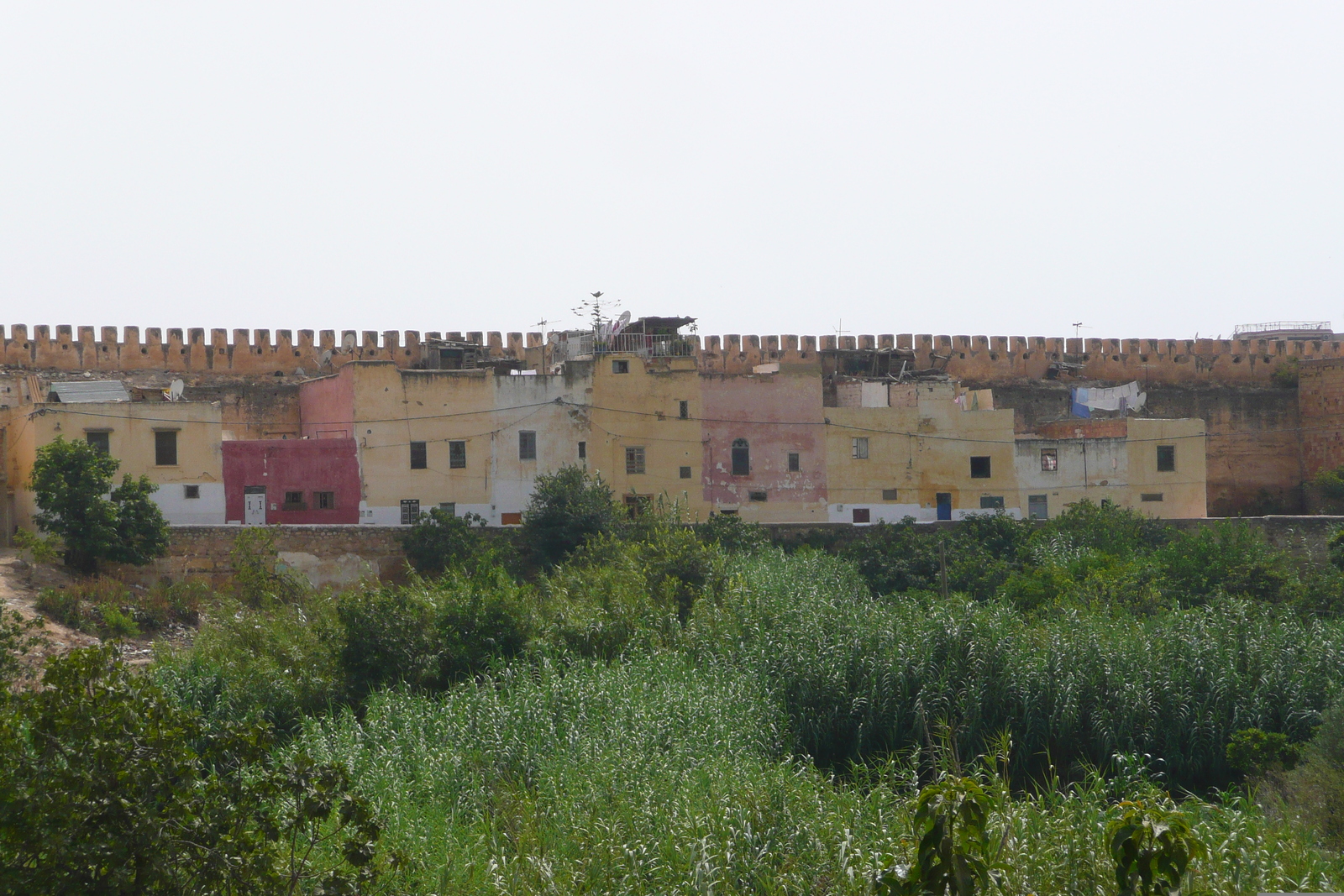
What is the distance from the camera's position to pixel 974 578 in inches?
699

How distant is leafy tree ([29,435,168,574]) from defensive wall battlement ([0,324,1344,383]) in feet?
19.5

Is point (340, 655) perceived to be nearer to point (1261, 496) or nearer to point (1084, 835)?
point (1084, 835)

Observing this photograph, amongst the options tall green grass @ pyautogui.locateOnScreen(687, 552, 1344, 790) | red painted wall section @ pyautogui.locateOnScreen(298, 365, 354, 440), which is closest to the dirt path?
red painted wall section @ pyautogui.locateOnScreen(298, 365, 354, 440)

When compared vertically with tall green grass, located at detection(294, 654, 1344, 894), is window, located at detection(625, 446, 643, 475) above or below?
above

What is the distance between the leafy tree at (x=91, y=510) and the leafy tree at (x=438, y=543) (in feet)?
11.1

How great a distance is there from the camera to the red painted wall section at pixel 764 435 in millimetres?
22156

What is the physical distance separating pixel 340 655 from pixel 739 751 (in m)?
4.69

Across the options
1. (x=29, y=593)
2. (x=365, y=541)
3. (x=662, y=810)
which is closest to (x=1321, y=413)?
(x=365, y=541)

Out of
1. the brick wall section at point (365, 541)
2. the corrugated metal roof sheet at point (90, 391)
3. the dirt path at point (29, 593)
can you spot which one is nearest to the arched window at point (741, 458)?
the brick wall section at point (365, 541)

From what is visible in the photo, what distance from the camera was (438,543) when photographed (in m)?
18.6

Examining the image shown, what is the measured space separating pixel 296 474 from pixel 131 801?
→ 53.7 ft

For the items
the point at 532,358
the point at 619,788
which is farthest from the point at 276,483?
the point at 619,788

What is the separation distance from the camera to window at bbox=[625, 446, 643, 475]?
21828mm

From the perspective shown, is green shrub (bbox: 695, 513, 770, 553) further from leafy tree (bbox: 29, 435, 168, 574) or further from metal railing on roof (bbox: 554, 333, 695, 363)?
leafy tree (bbox: 29, 435, 168, 574)
